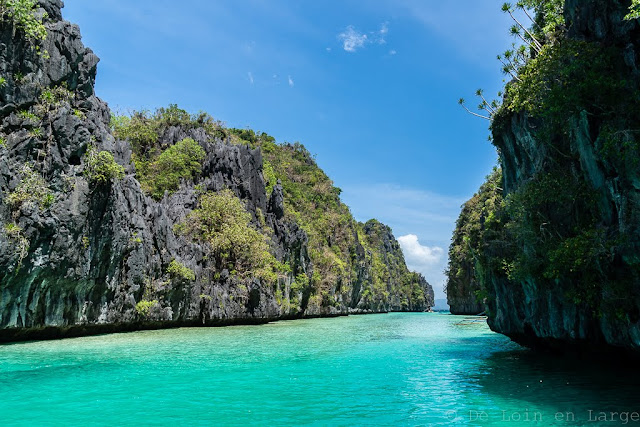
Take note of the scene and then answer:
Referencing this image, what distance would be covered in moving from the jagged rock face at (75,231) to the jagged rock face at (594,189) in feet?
79.7

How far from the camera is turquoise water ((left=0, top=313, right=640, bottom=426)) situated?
9.62m

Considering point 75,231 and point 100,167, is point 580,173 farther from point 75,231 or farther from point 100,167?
point 100,167

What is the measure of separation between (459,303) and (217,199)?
205 feet

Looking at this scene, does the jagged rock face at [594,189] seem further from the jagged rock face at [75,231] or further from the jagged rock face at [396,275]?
the jagged rock face at [396,275]

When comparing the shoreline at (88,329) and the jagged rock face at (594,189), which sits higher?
the jagged rock face at (594,189)

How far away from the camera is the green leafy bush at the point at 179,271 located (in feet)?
113

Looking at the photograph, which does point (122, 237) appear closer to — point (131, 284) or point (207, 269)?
point (131, 284)

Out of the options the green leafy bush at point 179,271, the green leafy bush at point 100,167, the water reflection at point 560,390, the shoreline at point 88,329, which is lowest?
the water reflection at point 560,390

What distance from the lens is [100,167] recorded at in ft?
86.5

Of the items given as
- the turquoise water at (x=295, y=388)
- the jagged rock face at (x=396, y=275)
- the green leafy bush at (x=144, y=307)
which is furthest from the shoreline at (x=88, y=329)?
the jagged rock face at (x=396, y=275)

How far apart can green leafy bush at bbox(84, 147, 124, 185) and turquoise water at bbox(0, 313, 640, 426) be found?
1058 cm

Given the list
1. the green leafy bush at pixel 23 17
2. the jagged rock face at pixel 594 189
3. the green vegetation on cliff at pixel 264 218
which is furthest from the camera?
the green vegetation on cliff at pixel 264 218

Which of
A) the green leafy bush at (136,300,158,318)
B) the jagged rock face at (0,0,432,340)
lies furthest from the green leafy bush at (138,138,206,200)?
the green leafy bush at (136,300,158,318)

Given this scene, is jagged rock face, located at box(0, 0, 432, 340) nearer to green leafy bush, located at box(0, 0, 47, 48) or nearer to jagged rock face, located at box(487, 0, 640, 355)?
green leafy bush, located at box(0, 0, 47, 48)
